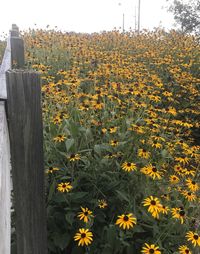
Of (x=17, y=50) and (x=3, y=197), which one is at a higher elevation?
(x=17, y=50)

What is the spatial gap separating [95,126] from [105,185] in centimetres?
57

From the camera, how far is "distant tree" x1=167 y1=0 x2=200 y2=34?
13.6 metres

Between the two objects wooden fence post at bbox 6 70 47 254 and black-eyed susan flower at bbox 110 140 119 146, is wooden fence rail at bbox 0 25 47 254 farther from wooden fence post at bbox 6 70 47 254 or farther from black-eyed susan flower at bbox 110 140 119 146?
black-eyed susan flower at bbox 110 140 119 146

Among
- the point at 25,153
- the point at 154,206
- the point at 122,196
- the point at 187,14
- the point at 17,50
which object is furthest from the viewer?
the point at 187,14

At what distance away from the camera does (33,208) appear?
1317 millimetres

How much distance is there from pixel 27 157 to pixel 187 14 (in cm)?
1396

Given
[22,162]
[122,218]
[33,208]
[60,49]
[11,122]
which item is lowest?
[122,218]

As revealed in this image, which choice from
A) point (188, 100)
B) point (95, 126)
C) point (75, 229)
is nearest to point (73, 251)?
point (75, 229)

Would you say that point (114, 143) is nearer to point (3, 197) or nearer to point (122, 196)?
point (122, 196)

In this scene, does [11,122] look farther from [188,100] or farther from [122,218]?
[188,100]

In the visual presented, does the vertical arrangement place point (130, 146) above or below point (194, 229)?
above

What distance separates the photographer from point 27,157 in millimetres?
1231

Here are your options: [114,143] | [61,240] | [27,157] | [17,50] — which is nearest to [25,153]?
[27,157]

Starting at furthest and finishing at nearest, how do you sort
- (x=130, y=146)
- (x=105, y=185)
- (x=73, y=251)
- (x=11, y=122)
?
1. (x=130, y=146)
2. (x=105, y=185)
3. (x=73, y=251)
4. (x=11, y=122)
